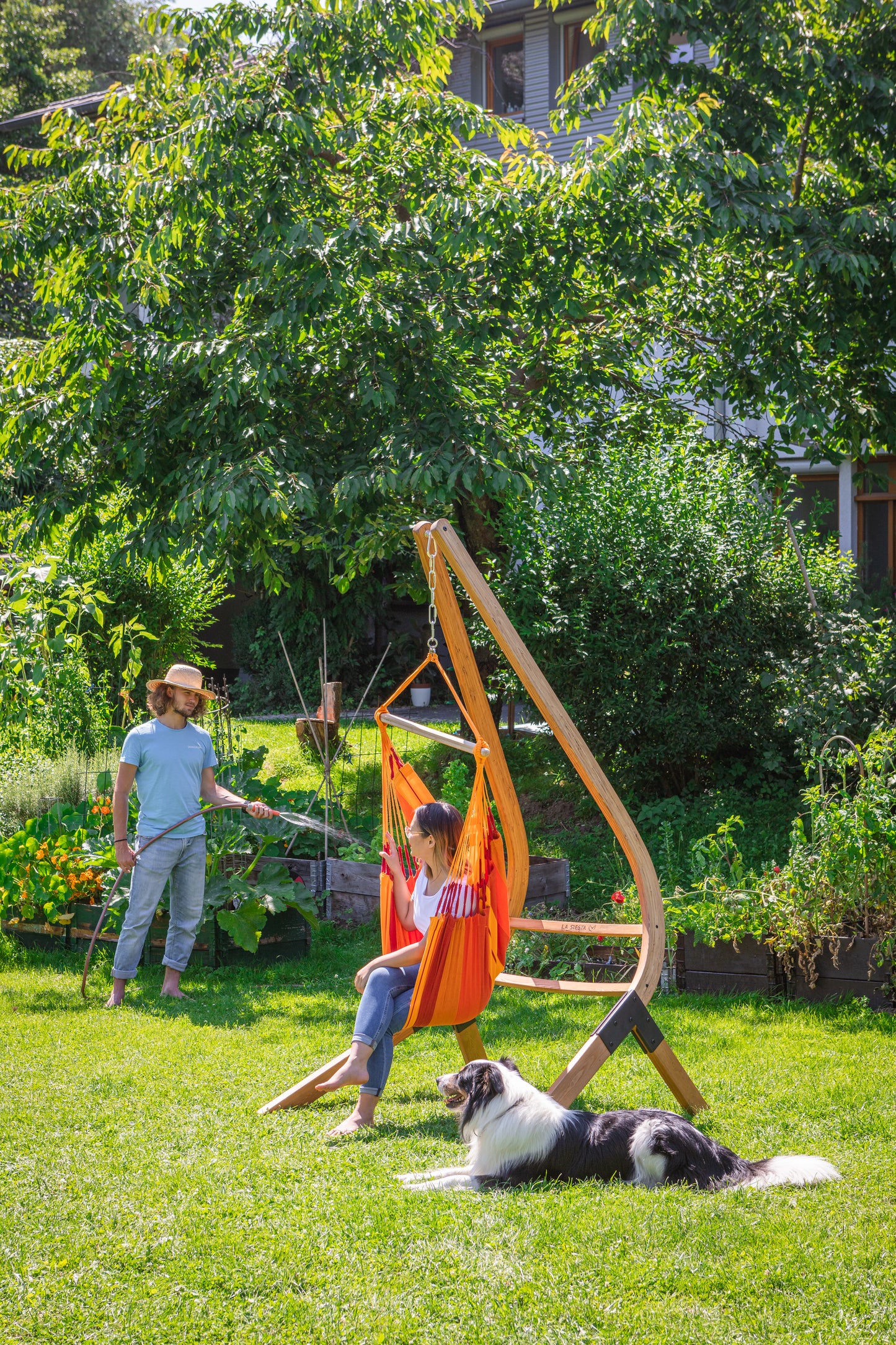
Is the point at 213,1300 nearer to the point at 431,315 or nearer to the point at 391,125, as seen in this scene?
the point at 431,315

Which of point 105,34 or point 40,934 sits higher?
point 105,34

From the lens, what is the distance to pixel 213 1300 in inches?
111

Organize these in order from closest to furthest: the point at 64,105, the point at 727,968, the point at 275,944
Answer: the point at 727,968 < the point at 275,944 < the point at 64,105

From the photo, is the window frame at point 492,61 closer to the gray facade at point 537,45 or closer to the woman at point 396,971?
the gray facade at point 537,45

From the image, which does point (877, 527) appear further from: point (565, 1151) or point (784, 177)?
point (565, 1151)

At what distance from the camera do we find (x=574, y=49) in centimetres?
1655

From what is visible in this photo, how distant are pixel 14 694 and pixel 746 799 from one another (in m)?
5.08

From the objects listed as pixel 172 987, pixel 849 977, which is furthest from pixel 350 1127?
pixel 849 977

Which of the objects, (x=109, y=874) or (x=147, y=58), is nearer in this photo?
(x=109, y=874)

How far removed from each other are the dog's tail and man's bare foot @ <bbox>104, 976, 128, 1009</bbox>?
11.1 ft

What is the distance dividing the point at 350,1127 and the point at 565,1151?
87 centimetres

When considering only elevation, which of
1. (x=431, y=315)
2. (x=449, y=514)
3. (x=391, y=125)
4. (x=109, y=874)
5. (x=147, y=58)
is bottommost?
(x=109, y=874)

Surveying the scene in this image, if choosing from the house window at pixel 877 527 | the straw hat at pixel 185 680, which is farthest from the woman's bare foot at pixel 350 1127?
the house window at pixel 877 527

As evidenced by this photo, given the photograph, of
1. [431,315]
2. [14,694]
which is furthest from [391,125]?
[14,694]
